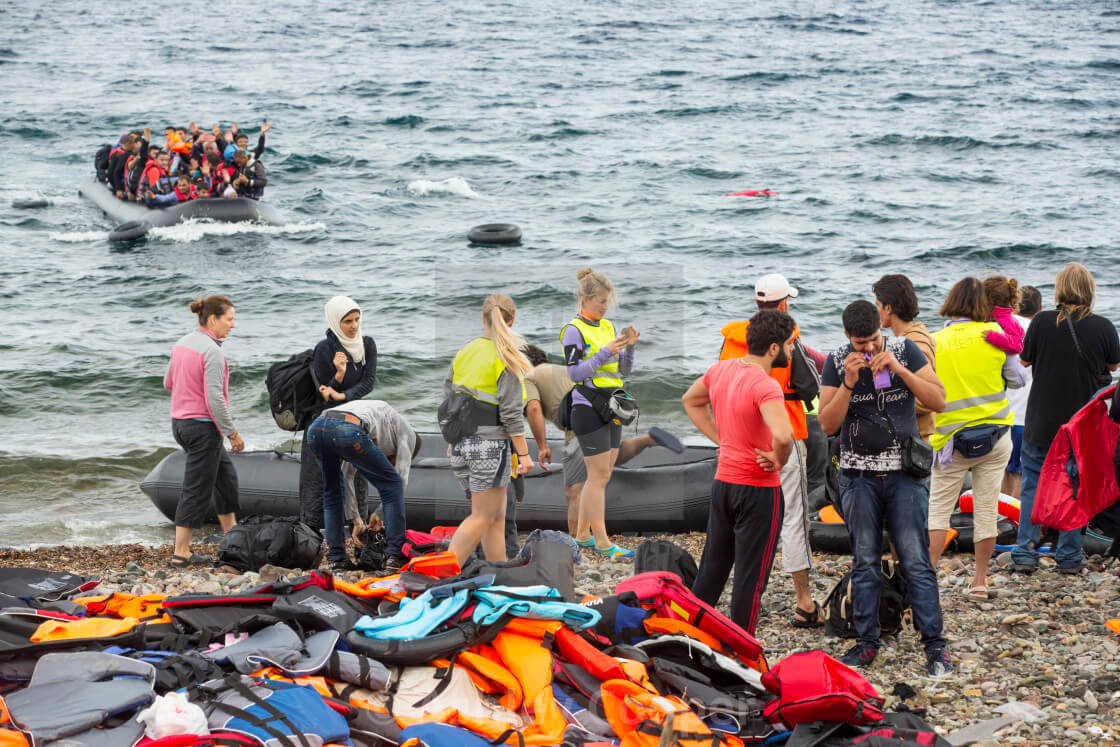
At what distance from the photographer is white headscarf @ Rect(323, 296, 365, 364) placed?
7.20m

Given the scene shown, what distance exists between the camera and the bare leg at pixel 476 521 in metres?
6.42

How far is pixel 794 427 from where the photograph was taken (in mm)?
5727

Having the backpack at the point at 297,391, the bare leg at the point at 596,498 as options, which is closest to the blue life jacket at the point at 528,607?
the bare leg at the point at 596,498

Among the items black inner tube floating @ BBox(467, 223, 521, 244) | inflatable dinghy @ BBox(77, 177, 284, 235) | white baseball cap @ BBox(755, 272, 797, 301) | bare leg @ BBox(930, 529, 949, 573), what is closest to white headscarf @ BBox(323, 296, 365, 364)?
white baseball cap @ BBox(755, 272, 797, 301)

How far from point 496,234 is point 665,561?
16.7 metres

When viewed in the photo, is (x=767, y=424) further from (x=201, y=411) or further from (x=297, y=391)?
(x=201, y=411)

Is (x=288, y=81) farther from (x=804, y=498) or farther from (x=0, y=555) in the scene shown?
(x=804, y=498)

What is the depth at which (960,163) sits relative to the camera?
92.0 feet

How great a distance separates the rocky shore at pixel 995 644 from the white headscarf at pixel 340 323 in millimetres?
1563

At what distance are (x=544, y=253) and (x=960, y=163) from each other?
517 inches

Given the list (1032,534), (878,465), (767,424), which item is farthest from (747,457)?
(1032,534)

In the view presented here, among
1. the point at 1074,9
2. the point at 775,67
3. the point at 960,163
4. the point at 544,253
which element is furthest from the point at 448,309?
the point at 1074,9

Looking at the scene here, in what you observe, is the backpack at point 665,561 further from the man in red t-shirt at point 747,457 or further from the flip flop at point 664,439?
the flip flop at point 664,439

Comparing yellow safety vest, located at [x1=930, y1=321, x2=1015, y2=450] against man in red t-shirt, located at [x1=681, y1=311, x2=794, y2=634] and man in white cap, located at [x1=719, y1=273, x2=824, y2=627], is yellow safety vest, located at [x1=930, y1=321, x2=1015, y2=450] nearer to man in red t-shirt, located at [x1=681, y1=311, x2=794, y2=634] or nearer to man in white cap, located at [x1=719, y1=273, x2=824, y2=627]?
man in white cap, located at [x1=719, y1=273, x2=824, y2=627]
